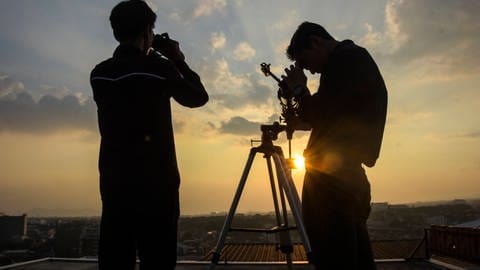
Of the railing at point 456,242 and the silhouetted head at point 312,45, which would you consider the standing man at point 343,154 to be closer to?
the silhouetted head at point 312,45

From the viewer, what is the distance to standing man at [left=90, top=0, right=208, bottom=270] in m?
1.78

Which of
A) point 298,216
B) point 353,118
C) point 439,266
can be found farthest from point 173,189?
point 439,266

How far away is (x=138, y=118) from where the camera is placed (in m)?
1.83

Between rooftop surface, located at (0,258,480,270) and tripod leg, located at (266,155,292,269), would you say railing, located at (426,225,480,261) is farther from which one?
tripod leg, located at (266,155,292,269)

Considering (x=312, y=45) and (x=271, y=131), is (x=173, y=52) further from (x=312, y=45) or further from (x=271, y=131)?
(x=271, y=131)

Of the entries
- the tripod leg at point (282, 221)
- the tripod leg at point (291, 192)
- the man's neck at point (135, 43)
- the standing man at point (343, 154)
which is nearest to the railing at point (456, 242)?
the tripod leg at point (282, 221)

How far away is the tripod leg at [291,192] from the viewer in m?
3.61

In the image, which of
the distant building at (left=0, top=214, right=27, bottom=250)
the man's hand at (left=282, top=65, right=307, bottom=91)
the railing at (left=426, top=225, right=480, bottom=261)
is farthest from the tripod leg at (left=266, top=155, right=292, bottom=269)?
the distant building at (left=0, top=214, right=27, bottom=250)

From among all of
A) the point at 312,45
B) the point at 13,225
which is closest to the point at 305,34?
the point at 312,45

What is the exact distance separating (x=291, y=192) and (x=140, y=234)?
7.51 ft

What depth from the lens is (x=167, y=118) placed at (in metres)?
1.91

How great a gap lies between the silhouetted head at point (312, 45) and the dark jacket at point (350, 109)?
15 centimetres

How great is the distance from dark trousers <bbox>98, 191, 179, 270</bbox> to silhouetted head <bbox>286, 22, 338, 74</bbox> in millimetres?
1161

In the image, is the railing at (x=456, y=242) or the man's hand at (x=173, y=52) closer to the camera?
the man's hand at (x=173, y=52)
